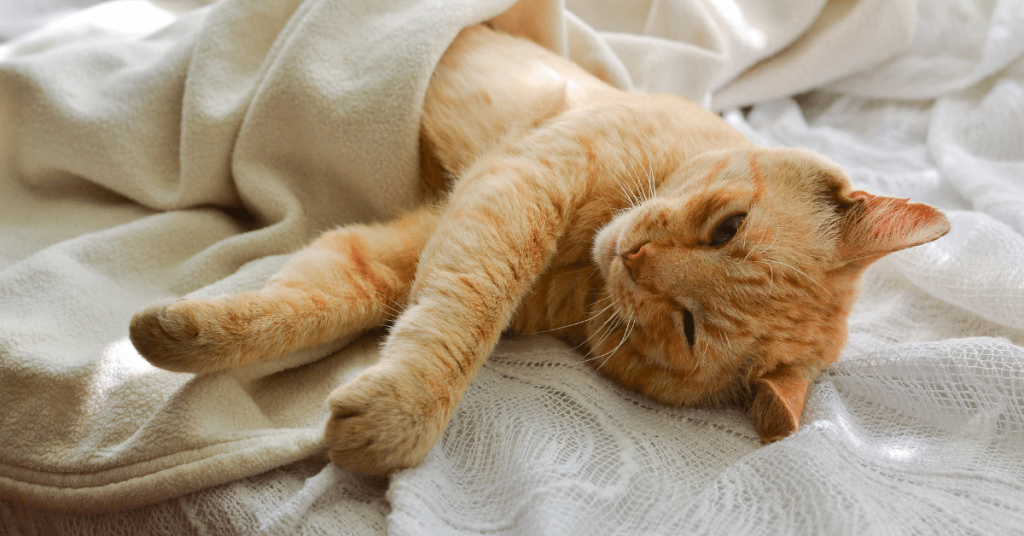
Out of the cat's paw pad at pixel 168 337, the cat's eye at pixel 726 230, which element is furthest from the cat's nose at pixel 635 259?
the cat's paw pad at pixel 168 337

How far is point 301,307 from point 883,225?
110cm

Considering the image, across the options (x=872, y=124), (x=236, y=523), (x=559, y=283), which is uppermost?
(x=872, y=124)

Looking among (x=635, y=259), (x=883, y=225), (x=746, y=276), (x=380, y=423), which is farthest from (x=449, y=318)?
(x=883, y=225)

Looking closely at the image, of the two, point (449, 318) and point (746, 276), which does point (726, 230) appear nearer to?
point (746, 276)

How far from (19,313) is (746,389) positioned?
1.43 metres

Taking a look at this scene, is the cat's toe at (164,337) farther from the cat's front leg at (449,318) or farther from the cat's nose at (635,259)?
the cat's nose at (635,259)

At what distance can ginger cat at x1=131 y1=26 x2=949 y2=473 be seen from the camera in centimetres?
99

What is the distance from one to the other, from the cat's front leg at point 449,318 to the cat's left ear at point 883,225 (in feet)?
1.86

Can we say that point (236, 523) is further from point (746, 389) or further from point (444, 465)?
A: point (746, 389)

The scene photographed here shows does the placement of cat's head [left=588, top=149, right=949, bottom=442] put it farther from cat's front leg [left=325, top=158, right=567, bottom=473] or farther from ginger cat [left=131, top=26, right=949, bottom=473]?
cat's front leg [left=325, top=158, right=567, bottom=473]

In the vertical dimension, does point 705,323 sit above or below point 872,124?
below

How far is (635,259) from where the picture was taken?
3.75 ft

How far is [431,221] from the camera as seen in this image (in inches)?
55.1

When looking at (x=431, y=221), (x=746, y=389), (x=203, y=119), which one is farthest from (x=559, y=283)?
(x=203, y=119)
